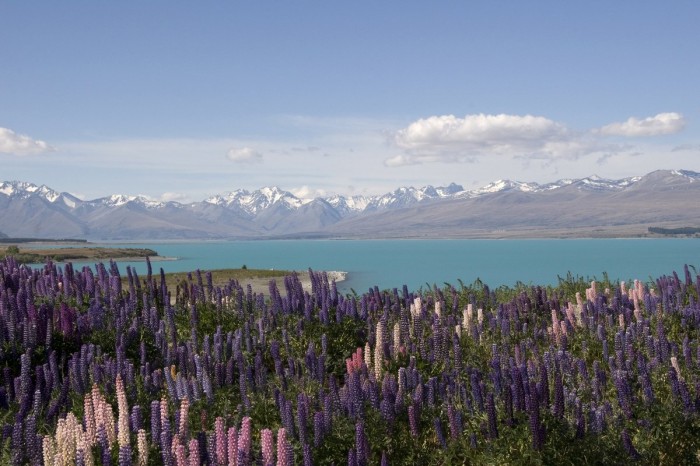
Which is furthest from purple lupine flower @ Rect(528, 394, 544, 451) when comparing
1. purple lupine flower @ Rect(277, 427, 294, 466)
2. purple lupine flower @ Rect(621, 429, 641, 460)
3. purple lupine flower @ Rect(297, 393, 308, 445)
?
purple lupine flower @ Rect(277, 427, 294, 466)

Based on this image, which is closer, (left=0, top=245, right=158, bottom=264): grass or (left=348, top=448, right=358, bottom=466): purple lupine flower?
(left=348, top=448, right=358, bottom=466): purple lupine flower

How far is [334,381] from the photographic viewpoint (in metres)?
8.30

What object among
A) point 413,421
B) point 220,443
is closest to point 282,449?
point 220,443

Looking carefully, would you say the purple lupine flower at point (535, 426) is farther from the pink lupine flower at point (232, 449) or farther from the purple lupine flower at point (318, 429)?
the pink lupine flower at point (232, 449)

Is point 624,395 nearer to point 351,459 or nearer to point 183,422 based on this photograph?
point 351,459

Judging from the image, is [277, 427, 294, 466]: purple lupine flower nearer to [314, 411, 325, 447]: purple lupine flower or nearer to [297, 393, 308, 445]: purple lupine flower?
[297, 393, 308, 445]: purple lupine flower

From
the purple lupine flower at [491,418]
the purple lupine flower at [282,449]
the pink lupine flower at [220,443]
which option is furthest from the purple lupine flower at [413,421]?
the pink lupine flower at [220,443]

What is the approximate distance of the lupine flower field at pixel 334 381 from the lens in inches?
287

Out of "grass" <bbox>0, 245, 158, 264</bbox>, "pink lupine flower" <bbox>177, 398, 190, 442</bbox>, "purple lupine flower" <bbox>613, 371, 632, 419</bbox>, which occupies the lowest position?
"grass" <bbox>0, 245, 158, 264</bbox>

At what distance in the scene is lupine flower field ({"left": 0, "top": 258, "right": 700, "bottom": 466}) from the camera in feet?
23.9

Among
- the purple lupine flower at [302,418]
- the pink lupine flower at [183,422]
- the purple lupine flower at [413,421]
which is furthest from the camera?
the purple lupine flower at [413,421]

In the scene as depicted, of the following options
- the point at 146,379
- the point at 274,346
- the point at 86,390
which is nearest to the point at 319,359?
the point at 274,346

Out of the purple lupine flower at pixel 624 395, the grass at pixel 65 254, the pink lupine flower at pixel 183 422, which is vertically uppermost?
the pink lupine flower at pixel 183 422

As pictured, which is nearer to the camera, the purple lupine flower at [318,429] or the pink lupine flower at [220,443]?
the pink lupine flower at [220,443]
